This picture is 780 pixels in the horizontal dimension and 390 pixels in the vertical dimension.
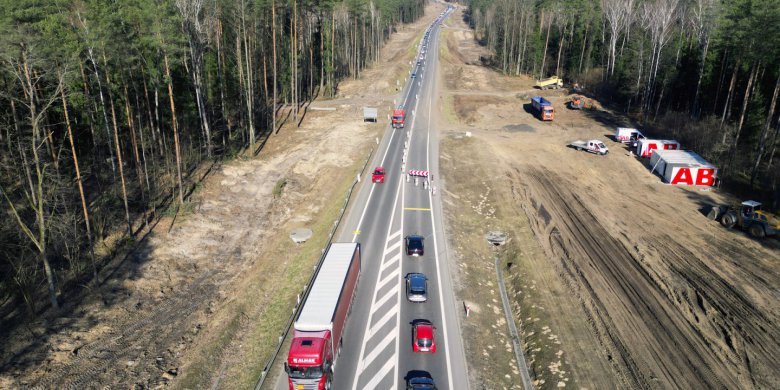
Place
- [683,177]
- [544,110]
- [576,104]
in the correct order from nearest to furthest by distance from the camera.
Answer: [683,177] → [544,110] → [576,104]

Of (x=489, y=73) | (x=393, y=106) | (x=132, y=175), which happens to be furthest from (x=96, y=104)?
(x=489, y=73)

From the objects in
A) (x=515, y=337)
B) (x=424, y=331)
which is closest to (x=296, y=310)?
(x=424, y=331)

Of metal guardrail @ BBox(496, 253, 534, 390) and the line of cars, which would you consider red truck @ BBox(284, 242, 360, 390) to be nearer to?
the line of cars

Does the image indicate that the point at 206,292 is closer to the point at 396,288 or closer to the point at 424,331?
the point at 396,288

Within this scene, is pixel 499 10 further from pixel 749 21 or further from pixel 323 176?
pixel 323 176

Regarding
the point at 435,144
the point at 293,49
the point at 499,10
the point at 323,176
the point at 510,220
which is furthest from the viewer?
the point at 499,10
